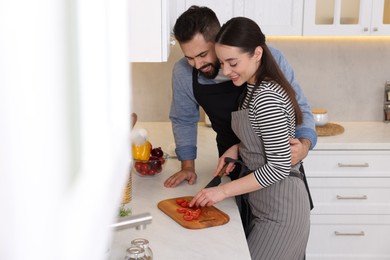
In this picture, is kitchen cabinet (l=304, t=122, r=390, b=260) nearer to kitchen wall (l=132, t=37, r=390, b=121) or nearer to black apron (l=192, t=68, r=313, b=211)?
kitchen wall (l=132, t=37, r=390, b=121)

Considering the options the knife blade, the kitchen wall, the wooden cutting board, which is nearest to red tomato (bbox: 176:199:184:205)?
the wooden cutting board

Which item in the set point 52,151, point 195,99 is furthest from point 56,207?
point 195,99

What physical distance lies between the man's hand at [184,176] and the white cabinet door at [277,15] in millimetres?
1029

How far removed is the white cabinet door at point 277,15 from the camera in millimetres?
2828

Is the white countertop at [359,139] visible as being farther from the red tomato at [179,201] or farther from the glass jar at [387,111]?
the red tomato at [179,201]

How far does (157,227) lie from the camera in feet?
5.42

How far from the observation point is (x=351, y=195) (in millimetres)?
2871

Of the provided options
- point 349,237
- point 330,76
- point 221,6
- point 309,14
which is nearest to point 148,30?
point 221,6

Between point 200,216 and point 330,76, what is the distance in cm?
186

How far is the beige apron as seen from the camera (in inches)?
69.9

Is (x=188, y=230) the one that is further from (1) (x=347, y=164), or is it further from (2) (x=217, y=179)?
(1) (x=347, y=164)

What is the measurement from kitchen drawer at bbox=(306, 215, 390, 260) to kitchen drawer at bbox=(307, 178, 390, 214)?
5cm

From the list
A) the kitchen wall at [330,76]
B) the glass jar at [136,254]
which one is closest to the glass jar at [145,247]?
the glass jar at [136,254]

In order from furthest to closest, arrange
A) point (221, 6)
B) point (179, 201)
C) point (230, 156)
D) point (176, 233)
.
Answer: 1. point (221, 6)
2. point (230, 156)
3. point (179, 201)
4. point (176, 233)
